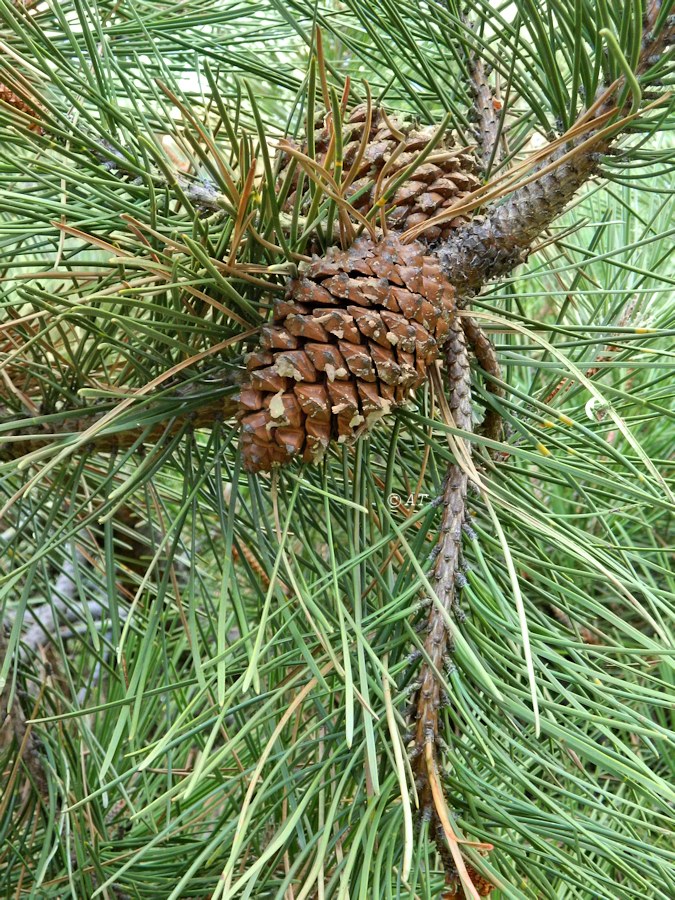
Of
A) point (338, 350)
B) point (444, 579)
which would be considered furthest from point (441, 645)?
point (338, 350)

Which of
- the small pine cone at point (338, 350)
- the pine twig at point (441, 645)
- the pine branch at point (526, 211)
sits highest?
the pine branch at point (526, 211)

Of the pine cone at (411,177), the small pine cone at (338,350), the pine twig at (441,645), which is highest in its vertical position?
the pine cone at (411,177)

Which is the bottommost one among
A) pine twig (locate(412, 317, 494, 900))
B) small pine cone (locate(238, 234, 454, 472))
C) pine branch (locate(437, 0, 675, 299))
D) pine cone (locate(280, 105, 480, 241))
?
pine twig (locate(412, 317, 494, 900))

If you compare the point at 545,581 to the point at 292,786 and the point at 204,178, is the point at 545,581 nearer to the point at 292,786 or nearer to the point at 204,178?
the point at 292,786

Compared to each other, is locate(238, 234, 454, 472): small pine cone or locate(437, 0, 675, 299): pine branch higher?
locate(437, 0, 675, 299): pine branch

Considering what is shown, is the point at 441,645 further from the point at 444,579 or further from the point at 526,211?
the point at 526,211

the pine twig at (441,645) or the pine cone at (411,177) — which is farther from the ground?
the pine cone at (411,177)
